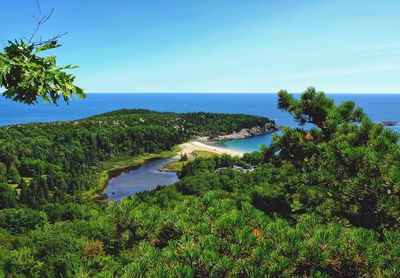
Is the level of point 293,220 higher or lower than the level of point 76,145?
higher

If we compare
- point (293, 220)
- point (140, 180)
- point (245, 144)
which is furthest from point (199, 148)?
point (293, 220)

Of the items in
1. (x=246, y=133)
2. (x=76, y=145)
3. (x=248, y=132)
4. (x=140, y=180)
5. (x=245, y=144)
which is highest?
(x=76, y=145)

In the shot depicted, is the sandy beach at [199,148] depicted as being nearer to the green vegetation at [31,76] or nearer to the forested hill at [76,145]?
the forested hill at [76,145]

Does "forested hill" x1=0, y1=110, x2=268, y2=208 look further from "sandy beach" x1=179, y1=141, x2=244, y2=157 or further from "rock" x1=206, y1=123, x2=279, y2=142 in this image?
"sandy beach" x1=179, y1=141, x2=244, y2=157

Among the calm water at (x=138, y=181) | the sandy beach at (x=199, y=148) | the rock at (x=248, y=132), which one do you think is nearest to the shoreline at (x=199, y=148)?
the sandy beach at (x=199, y=148)

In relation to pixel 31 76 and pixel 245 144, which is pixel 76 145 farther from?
pixel 31 76

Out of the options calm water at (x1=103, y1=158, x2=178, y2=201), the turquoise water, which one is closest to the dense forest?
calm water at (x1=103, y1=158, x2=178, y2=201)

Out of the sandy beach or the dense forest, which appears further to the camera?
the sandy beach
